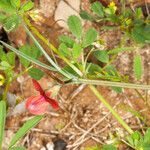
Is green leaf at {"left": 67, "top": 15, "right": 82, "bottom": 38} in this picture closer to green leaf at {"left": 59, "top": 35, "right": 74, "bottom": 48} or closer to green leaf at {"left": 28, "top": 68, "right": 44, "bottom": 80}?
green leaf at {"left": 59, "top": 35, "right": 74, "bottom": 48}

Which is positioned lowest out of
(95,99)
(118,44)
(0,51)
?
(95,99)

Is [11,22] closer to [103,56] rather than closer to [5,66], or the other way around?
[5,66]

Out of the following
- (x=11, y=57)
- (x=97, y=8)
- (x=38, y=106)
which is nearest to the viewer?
(x=38, y=106)

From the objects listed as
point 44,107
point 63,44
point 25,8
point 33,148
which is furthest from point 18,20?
point 33,148

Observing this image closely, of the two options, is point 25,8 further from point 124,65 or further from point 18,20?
point 124,65

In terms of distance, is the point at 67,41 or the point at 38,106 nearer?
the point at 38,106

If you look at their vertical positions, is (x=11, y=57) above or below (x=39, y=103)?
above

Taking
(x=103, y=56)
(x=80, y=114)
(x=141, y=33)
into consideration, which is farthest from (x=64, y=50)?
(x=80, y=114)
